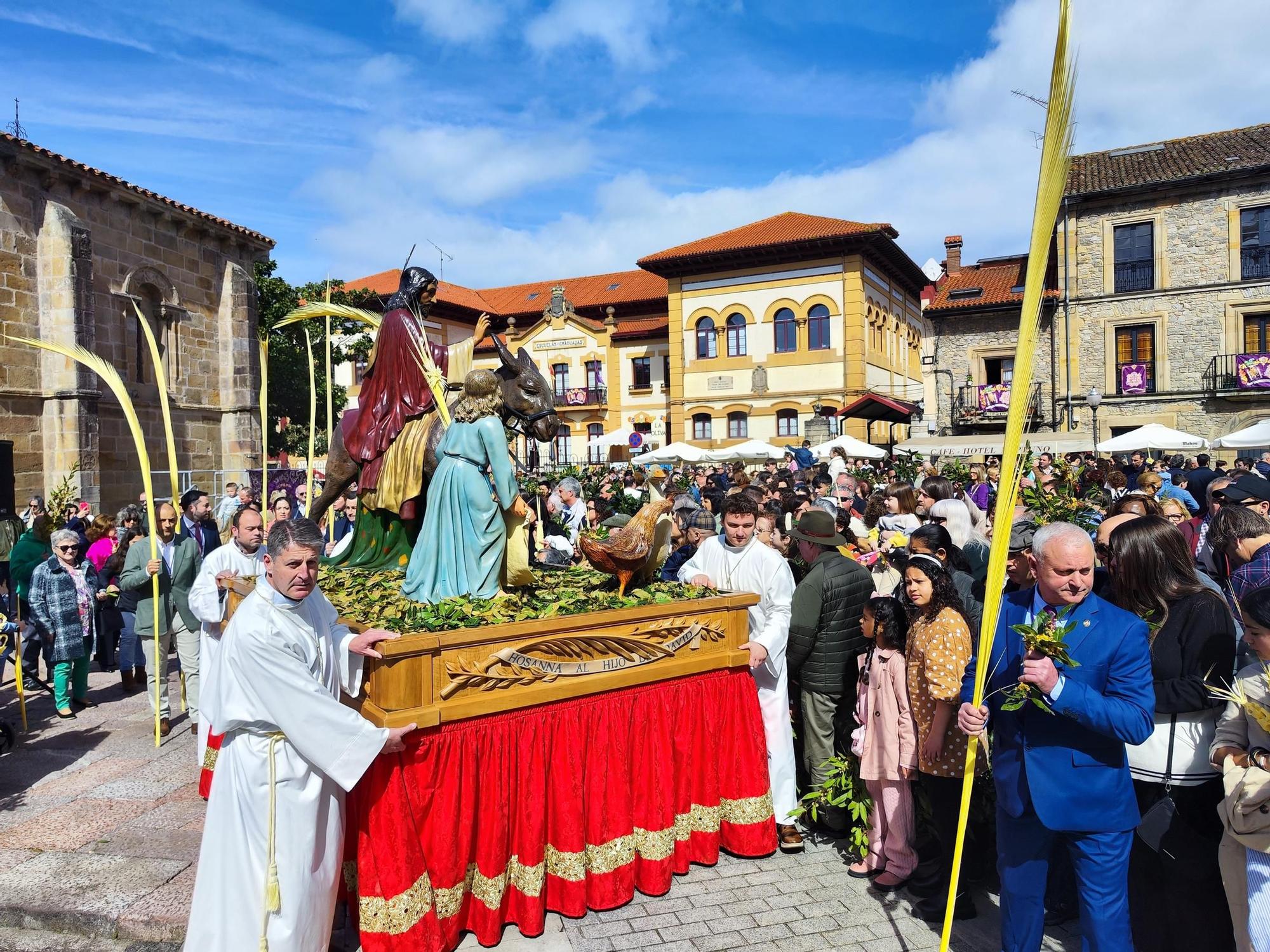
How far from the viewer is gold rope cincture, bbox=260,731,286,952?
3055 mm

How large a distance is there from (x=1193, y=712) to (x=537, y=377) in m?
4.30

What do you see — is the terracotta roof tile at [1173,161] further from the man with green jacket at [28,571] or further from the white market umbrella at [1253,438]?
the man with green jacket at [28,571]

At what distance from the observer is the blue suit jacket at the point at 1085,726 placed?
2.62m

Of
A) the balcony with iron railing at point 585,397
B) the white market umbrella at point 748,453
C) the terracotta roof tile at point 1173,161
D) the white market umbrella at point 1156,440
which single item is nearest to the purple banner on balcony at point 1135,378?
the terracotta roof tile at point 1173,161

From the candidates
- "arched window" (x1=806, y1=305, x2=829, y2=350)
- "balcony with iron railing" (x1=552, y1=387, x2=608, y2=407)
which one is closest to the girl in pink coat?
"arched window" (x1=806, y1=305, x2=829, y2=350)

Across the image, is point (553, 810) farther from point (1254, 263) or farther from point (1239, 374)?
point (1254, 263)

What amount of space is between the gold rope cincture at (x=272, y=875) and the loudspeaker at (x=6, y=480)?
5.96 meters

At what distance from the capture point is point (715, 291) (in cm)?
3098

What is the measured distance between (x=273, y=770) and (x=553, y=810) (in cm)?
130

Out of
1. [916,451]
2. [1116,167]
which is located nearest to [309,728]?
[916,451]

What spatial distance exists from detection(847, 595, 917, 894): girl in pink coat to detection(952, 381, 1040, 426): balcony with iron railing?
27.4 meters

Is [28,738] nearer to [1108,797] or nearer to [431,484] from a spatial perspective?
[431,484]

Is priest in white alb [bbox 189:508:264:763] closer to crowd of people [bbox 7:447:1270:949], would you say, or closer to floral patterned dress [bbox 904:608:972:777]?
crowd of people [bbox 7:447:1270:949]

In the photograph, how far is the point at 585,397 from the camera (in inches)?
1415
